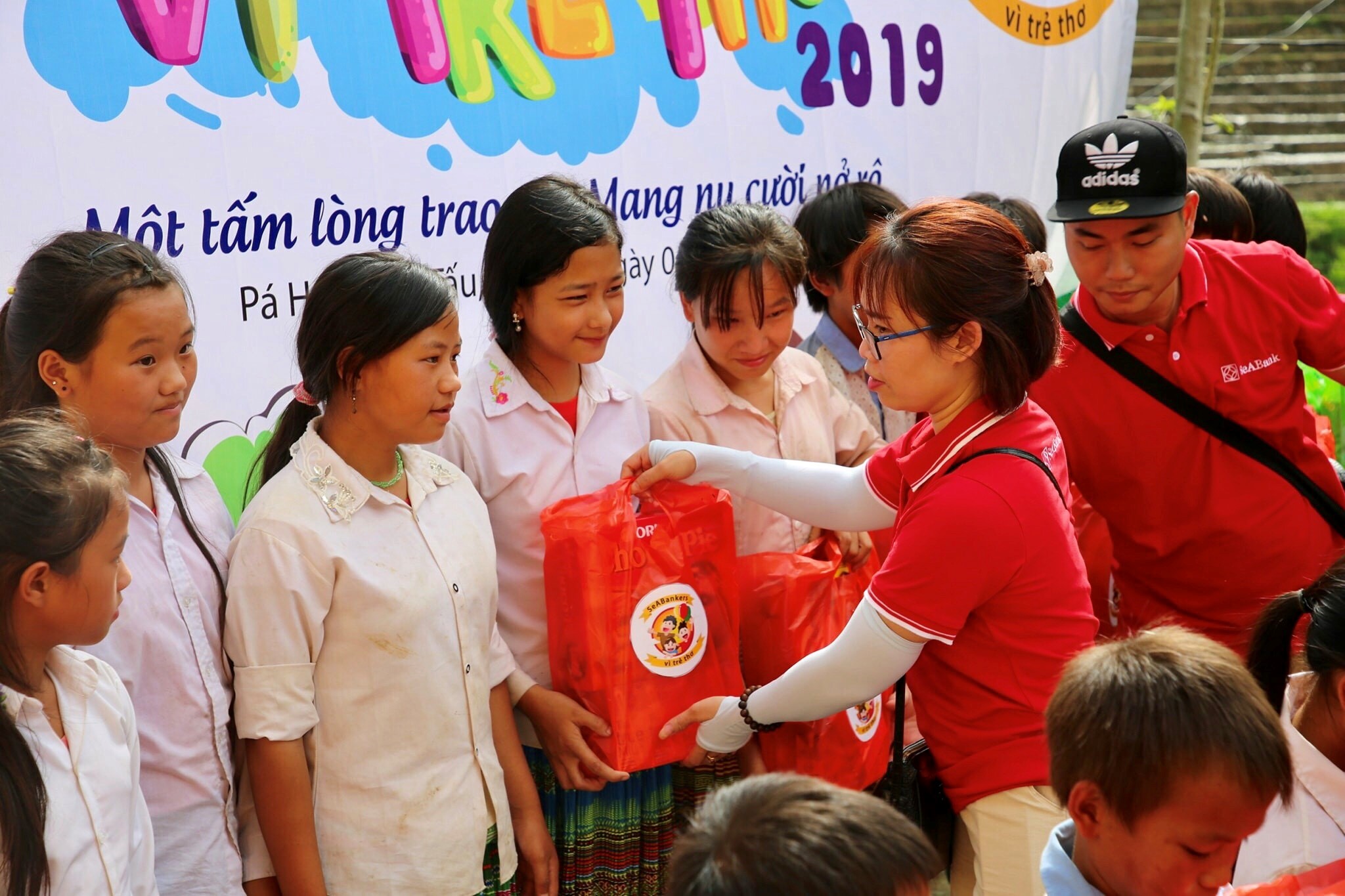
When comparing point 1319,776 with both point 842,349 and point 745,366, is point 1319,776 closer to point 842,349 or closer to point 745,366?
point 745,366

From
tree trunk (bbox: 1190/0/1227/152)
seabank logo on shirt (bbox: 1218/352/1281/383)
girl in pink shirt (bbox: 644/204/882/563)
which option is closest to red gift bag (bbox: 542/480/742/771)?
girl in pink shirt (bbox: 644/204/882/563)

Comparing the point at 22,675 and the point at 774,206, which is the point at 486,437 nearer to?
the point at 22,675

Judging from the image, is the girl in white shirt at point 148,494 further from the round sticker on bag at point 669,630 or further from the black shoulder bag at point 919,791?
the black shoulder bag at point 919,791

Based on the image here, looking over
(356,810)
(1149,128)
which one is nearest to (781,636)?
(356,810)

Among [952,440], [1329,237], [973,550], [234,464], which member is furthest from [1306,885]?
[1329,237]

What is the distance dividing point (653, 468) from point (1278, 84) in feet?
30.6

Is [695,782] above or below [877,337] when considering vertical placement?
below

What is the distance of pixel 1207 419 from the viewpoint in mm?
2889

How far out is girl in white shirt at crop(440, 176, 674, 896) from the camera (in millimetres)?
2617

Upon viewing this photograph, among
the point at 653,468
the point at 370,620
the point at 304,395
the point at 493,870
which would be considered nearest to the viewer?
the point at 370,620

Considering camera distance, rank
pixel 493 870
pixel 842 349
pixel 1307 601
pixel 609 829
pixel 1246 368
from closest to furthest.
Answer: pixel 1307 601, pixel 493 870, pixel 609 829, pixel 1246 368, pixel 842 349

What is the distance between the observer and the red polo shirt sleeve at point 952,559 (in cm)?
208

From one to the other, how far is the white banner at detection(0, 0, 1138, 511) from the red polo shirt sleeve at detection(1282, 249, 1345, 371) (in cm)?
146

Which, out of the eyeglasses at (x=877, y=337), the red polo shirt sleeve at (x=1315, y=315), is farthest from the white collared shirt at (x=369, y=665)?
the red polo shirt sleeve at (x=1315, y=315)
